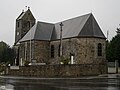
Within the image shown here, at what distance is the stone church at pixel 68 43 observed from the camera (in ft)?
137

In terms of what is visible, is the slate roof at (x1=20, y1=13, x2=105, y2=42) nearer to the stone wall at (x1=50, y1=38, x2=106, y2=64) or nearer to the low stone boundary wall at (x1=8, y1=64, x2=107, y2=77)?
the stone wall at (x1=50, y1=38, x2=106, y2=64)

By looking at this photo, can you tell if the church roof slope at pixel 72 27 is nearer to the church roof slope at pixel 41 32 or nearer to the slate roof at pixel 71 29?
the slate roof at pixel 71 29

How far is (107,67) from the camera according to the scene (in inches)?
1415

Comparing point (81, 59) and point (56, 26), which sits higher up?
point (56, 26)

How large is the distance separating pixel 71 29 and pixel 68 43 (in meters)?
2.89

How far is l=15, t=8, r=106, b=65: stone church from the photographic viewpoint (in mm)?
41688

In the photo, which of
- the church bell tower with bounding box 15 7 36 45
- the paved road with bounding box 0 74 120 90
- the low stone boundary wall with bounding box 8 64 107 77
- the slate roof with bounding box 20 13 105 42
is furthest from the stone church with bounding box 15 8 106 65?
the paved road with bounding box 0 74 120 90

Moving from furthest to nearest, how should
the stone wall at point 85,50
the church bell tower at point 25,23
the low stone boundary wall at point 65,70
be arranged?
the church bell tower at point 25,23, the stone wall at point 85,50, the low stone boundary wall at point 65,70

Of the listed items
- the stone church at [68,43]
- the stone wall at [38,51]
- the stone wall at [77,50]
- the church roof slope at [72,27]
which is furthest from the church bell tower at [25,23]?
the stone wall at [77,50]

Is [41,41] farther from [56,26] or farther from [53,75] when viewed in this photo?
[53,75]

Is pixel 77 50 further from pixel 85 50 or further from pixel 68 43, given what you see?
pixel 68 43

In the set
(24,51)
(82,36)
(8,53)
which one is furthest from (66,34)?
(8,53)

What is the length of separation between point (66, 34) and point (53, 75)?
13.3m

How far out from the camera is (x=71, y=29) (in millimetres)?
45031
